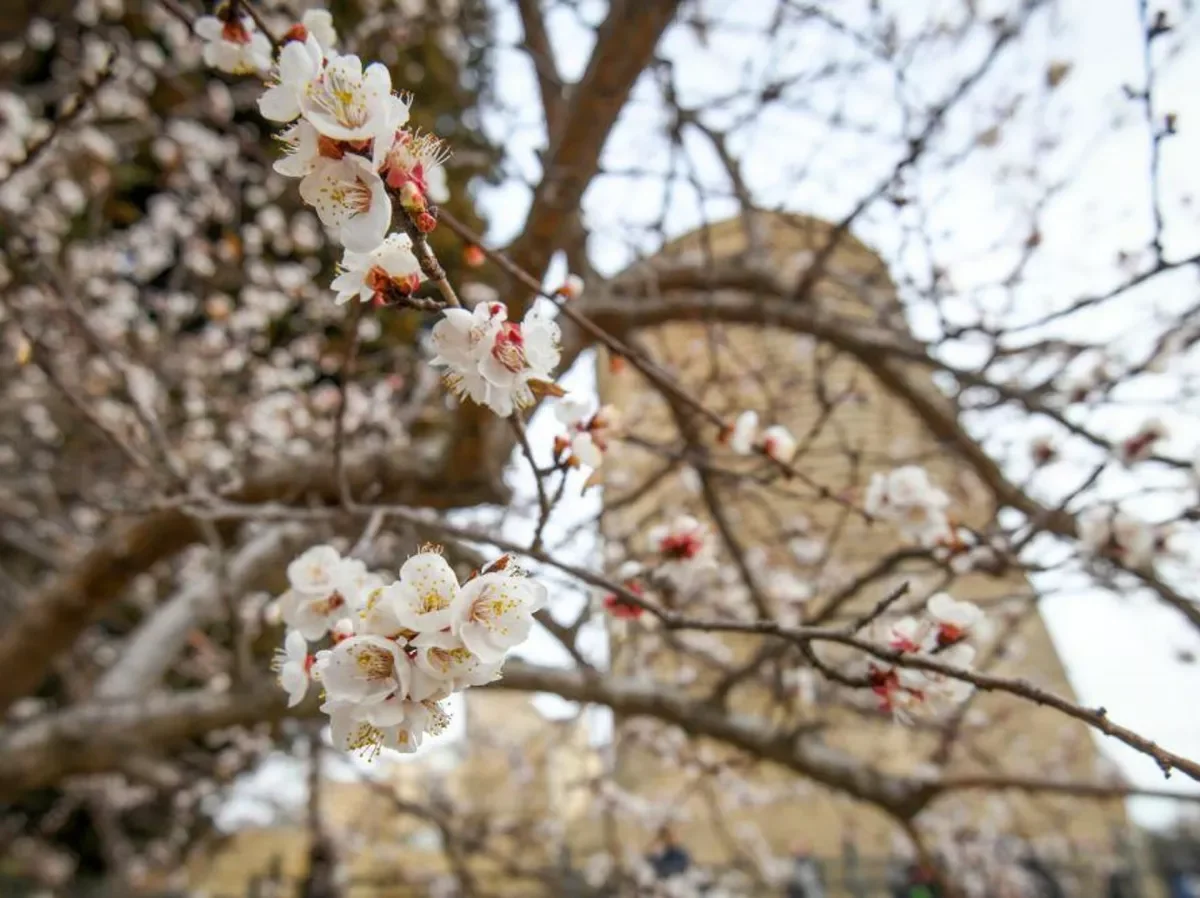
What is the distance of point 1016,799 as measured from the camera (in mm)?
7066

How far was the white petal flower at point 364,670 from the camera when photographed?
800mm

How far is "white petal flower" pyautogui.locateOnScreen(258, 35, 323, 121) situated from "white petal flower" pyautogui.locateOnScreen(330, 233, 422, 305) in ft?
0.48

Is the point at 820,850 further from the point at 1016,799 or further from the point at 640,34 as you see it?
the point at 640,34

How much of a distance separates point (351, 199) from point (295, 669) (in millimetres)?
629

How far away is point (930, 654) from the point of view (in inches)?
47.8

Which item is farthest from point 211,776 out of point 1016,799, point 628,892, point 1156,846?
point 1156,846

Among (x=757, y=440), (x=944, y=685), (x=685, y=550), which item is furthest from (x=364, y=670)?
(x=757, y=440)

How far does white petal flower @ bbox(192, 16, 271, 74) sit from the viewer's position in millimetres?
1430

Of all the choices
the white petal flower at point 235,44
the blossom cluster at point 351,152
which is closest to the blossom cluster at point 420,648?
the blossom cluster at point 351,152

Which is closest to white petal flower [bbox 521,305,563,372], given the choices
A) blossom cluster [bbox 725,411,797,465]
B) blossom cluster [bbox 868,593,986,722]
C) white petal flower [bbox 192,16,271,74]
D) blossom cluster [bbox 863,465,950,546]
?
blossom cluster [bbox 868,593,986,722]

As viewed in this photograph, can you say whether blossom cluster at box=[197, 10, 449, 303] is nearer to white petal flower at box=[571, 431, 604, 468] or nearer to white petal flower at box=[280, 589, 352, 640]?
white petal flower at box=[571, 431, 604, 468]

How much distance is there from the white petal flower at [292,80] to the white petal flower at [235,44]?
72 centimetres

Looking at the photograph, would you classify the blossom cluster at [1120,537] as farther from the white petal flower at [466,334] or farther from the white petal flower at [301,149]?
the white petal flower at [301,149]

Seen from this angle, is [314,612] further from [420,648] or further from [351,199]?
[351,199]
